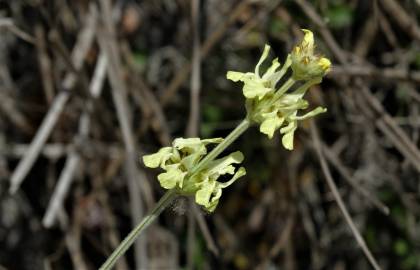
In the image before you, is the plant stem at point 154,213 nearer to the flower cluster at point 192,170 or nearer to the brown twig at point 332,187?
the flower cluster at point 192,170

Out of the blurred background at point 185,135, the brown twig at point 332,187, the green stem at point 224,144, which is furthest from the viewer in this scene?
the blurred background at point 185,135

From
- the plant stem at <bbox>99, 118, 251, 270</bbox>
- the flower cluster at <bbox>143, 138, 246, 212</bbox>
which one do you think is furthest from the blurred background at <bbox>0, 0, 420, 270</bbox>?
the plant stem at <bbox>99, 118, 251, 270</bbox>

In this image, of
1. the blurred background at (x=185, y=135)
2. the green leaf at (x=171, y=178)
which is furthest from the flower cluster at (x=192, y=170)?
the blurred background at (x=185, y=135)

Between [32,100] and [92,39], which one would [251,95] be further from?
[32,100]

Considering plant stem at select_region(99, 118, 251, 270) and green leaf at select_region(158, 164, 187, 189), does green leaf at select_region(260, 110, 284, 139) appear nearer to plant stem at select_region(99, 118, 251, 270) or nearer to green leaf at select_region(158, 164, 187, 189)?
plant stem at select_region(99, 118, 251, 270)

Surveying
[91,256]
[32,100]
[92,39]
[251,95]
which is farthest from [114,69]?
[251,95]

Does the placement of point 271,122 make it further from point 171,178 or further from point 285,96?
point 171,178

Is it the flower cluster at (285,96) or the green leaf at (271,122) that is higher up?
the flower cluster at (285,96)
